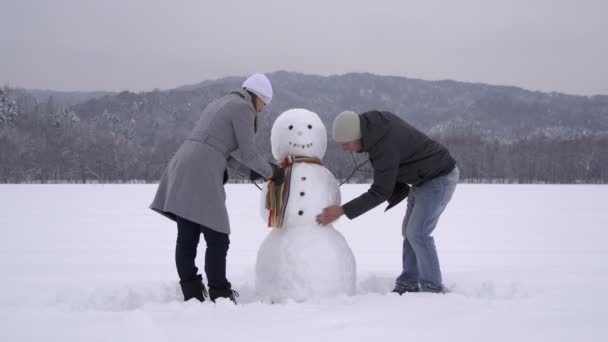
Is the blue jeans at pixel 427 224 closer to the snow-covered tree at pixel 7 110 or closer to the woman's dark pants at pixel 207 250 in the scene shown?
the woman's dark pants at pixel 207 250

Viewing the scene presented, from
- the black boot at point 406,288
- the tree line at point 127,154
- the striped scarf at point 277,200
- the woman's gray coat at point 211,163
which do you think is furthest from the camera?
the tree line at point 127,154

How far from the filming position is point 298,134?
3.62 meters

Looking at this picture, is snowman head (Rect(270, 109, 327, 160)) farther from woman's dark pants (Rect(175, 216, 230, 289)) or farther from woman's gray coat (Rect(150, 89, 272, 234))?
woman's dark pants (Rect(175, 216, 230, 289))

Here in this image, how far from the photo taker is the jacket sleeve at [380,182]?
3287 mm

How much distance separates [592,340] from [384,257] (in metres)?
3.49

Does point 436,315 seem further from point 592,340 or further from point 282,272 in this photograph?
point 282,272

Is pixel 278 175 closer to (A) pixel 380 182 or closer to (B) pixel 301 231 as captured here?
(B) pixel 301 231

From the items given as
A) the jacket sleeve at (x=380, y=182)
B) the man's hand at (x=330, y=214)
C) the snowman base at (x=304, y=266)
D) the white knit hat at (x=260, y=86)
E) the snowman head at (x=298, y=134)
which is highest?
the white knit hat at (x=260, y=86)

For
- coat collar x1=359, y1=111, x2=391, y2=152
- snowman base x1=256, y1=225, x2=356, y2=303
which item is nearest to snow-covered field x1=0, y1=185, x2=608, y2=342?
snowman base x1=256, y1=225, x2=356, y2=303

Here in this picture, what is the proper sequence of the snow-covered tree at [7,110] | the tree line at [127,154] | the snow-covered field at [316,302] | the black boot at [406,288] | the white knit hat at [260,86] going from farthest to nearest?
the snow-covered tree at [7,110] → the tree line at [127,154] → the black boot at [406,288] → the white knit hat at [260,86] → the snow-covered field at [316,302]

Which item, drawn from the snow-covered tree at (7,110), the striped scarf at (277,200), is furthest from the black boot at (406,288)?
the snow-covered tree at (7,110)

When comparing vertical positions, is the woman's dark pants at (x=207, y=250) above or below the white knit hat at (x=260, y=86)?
below

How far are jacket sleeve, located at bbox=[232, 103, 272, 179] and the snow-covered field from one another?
964mm

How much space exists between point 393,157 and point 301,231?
84 cm
